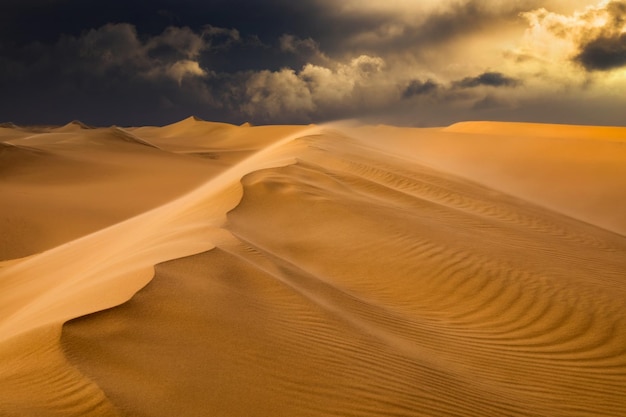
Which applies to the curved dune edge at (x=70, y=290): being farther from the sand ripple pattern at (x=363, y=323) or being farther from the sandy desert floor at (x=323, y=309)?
the sand ripple pattern at (x=363, y=323)

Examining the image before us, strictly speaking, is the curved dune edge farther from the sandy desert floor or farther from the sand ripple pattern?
the sand ripple pattern

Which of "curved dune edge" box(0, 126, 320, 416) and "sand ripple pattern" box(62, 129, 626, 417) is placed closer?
"curved dune edge" box(0, 126, 320, 416)

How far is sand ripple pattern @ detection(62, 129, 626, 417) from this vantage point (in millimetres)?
3664

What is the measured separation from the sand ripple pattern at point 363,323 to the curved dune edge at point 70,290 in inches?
6.0

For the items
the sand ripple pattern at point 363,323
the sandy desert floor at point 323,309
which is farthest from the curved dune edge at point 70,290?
the sand ripple pattern at point 363,323

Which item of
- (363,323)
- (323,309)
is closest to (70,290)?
(323,309)

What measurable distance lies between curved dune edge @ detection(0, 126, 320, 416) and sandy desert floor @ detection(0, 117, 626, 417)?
2 cm

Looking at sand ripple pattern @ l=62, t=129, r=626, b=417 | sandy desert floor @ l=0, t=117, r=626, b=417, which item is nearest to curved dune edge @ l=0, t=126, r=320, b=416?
sandy desert floor @ l=0, t=117, r=626, b=417

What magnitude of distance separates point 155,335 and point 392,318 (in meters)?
2.61

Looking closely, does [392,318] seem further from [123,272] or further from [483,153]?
[483,153]

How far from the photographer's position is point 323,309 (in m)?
5.13

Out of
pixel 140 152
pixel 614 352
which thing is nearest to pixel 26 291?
pixel 614 352

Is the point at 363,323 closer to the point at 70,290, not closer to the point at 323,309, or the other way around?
the point at 323,309

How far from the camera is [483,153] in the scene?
32.7 metres
